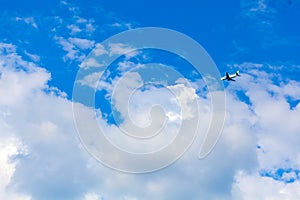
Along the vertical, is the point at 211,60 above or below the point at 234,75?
below

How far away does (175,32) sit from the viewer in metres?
65.8

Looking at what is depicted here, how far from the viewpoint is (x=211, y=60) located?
64.9 meters

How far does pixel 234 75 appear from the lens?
12544 cm

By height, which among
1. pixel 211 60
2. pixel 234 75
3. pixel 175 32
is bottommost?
pixel 211 60

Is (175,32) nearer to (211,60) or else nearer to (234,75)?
Result: (211,60)

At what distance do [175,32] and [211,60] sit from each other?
9374 mm

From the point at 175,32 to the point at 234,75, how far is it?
2598 inches

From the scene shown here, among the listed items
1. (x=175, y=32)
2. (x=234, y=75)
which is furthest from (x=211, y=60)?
(x=234, y=75)

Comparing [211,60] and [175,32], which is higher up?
[175,32]

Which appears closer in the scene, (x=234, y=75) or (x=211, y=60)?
(x=211, y=60)
